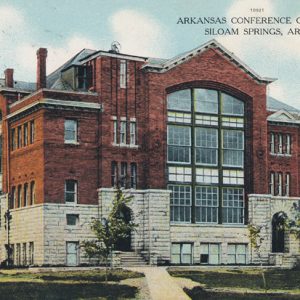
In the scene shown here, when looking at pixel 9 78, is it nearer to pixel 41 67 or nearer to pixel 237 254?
pixel 41 67

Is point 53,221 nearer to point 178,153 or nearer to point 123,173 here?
point 123,173

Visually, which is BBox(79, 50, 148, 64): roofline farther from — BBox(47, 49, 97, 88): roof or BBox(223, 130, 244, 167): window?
BBox(223, 130, 244, 167): window

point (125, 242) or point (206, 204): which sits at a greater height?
point (206, 204)

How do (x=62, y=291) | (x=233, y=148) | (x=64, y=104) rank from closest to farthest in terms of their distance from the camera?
(x=62, y=291)
(x=64, y=104)
(x=233, y=148)

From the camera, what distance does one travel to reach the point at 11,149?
58.1m

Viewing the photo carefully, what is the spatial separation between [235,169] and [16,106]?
15.1 m

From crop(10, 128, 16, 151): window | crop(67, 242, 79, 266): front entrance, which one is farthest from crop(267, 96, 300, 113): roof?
crop(67, 242, 79, 266): front entrance

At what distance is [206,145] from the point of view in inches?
2259

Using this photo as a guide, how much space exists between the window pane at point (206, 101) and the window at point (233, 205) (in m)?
5.46

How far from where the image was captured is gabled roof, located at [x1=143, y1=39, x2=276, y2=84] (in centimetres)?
5553

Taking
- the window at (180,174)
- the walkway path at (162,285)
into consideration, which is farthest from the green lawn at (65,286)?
the window at (180,174)

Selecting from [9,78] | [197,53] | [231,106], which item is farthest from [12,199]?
[231,106]

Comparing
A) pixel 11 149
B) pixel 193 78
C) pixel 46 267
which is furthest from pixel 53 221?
pixel 193 78

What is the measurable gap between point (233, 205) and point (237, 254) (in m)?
3.28
